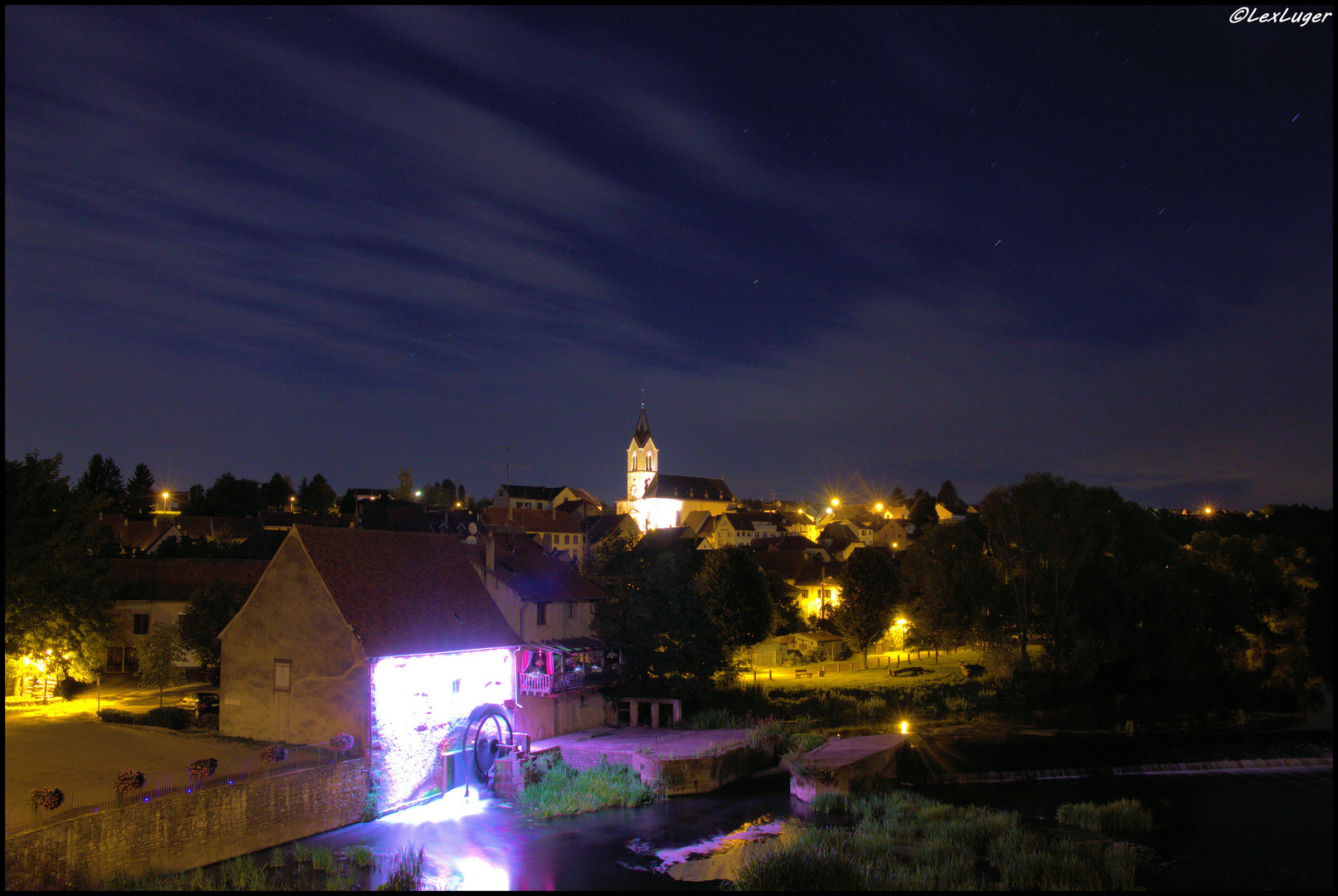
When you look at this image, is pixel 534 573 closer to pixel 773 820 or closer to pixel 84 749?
pixel 773 820

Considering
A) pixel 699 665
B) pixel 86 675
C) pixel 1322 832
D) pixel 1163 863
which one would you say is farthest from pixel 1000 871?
pixel 86 675

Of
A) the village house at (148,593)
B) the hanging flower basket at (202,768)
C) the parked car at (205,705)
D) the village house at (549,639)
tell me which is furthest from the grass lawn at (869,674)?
the hanging flower basket at (202,768)

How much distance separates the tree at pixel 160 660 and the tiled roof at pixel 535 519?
230 ft

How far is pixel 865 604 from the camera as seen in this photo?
53594mm

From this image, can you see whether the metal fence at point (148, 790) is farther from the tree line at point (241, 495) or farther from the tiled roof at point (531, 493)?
the tiled roof at point (531, 493)

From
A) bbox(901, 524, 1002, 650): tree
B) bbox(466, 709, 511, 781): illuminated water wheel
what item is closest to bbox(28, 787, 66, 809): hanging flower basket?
bbox(466, 709, 511, 781): illuminated water wheel

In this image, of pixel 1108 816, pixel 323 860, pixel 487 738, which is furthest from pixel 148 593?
pixel 1108 816

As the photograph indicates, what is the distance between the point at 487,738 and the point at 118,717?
462 inches

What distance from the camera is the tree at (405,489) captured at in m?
124

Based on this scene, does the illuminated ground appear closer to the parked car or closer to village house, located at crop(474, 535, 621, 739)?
the parked car

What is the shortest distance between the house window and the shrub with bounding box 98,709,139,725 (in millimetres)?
5340

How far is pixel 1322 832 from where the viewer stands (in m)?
22.0

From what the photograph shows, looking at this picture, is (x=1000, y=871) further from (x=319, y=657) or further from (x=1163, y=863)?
(x=319, y=657)

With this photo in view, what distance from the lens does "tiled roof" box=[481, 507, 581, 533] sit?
350ft
